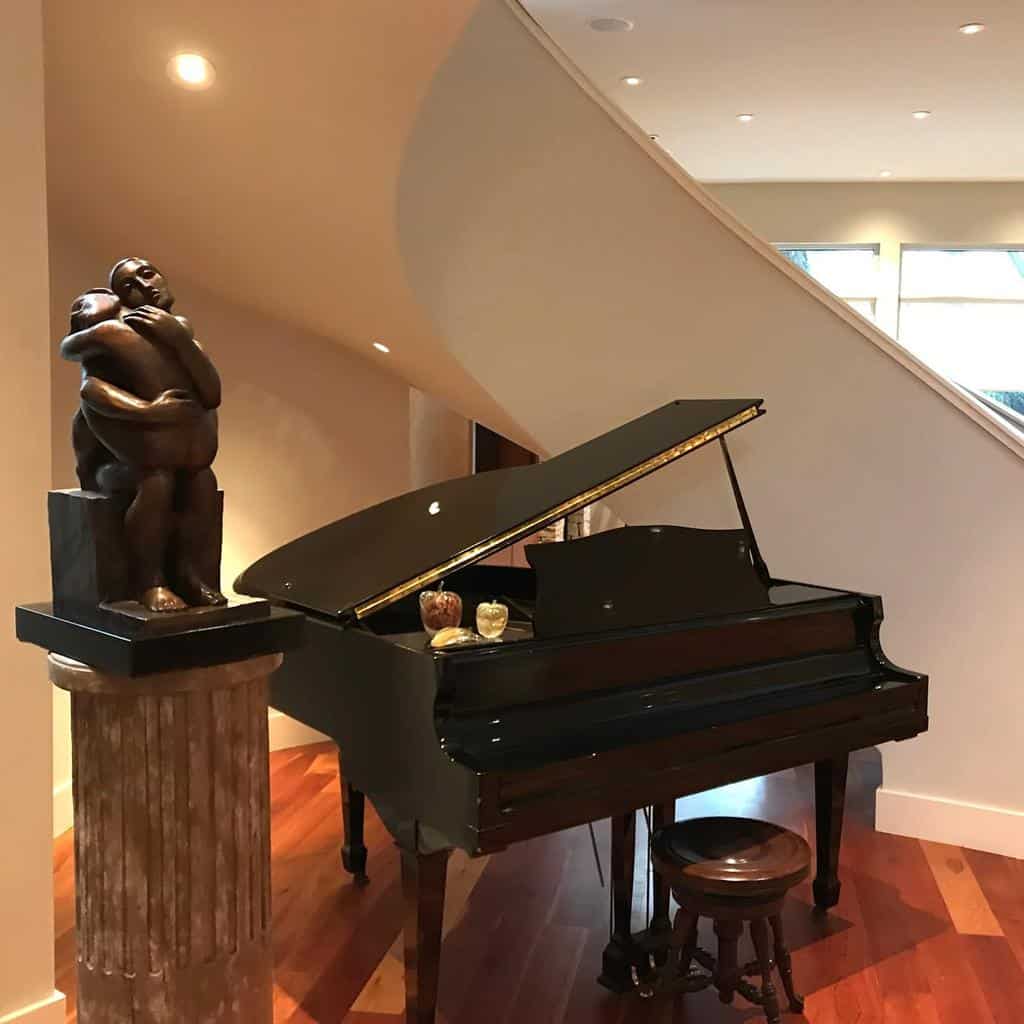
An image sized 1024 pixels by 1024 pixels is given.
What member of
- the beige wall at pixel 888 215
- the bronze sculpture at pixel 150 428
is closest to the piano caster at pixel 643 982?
the bronze sculpture at pixel 150 428

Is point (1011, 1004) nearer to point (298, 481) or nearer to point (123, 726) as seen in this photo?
point (123, 726)

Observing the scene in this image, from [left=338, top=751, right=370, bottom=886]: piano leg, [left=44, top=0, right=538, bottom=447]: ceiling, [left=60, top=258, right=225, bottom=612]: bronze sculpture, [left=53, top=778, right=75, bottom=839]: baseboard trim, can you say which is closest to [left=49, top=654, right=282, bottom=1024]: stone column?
[left=60, top=258, right=225, bottom=612]: bronze sculpture

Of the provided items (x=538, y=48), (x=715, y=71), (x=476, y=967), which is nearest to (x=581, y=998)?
(x=476, y=967)

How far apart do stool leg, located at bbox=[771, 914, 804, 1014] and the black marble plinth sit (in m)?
1.40

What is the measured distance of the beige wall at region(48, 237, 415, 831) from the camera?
4.69 metres

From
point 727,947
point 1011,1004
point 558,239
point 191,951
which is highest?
point 558,239

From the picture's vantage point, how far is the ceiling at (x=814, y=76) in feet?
16.9

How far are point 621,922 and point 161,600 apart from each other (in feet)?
5.37

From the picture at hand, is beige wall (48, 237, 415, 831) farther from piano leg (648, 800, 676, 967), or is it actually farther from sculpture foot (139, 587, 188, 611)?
sculpture foot (139, 587, 188, 611)

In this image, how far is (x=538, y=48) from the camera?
3.91 meters

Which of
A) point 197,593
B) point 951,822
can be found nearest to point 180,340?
point 197,593

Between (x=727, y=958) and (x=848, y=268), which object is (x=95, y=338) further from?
(x=848, y=268)

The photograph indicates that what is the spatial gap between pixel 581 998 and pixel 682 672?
2.93 feet

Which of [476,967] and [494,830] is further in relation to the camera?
[476,967]
